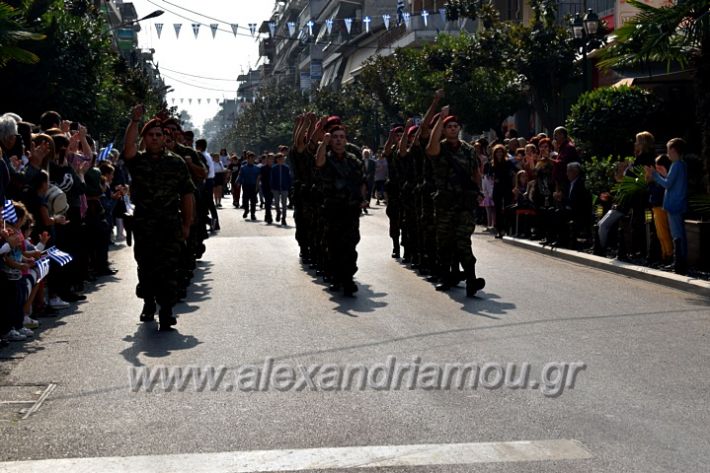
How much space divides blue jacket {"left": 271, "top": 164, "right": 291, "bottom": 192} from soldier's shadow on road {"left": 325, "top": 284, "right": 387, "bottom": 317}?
14.5 m

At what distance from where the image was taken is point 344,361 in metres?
8.77

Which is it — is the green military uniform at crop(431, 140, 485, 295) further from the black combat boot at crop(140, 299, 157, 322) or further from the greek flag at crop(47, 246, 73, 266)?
the greek flag at crop(47, 246, 73, 266)

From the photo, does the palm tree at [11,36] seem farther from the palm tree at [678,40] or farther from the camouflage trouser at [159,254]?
the palm tree at [678,40]

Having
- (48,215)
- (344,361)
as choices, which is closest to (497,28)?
(48,215)

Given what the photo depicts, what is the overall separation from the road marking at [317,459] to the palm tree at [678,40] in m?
9.46

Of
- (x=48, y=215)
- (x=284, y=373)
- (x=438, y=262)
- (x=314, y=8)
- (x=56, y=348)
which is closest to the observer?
(x=284, y=373)

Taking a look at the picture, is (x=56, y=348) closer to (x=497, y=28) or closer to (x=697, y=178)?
(x=697, y=178)

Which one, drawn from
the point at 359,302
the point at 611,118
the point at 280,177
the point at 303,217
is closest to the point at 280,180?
the point at 280,177

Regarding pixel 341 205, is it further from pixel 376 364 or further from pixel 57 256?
pixel 376 364

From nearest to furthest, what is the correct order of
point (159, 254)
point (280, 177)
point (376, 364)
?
point (376, 364), point (159, 254), point (280, 177)

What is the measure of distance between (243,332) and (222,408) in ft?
10.4

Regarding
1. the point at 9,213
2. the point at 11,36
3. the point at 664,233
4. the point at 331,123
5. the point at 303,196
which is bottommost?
the point at 664,233

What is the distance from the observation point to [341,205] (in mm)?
13430

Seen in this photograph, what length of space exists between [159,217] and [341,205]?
123 inches
